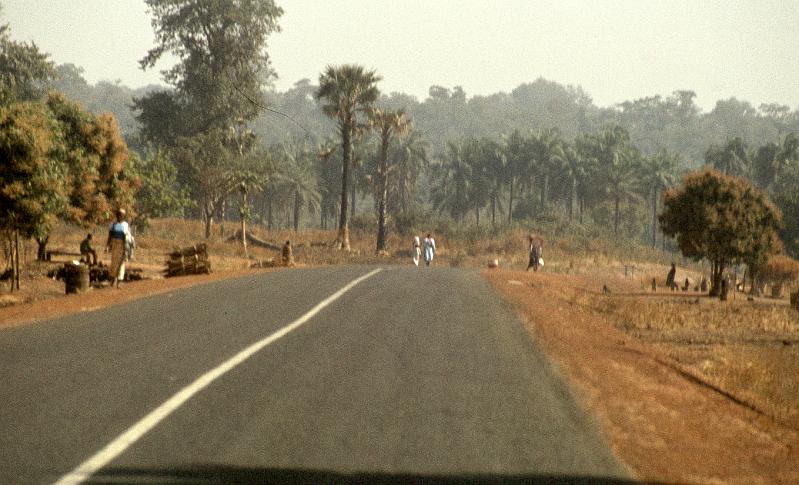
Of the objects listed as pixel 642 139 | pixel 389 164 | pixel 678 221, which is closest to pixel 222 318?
pixel 678 221

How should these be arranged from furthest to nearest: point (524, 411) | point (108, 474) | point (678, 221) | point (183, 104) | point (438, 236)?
1. point (438, 236)
2. point (183, 104)
3. point (678, 221)
4. point (524, 411)
5. point (108, 474)

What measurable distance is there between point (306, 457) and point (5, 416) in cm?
290

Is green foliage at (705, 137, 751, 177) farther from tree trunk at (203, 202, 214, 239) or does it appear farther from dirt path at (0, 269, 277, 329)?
dirt path at (0, 269, 277, 329)

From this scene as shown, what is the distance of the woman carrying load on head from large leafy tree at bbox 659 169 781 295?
31572 mm

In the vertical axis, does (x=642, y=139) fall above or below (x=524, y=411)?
above

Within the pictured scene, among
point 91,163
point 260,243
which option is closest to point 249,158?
point 260,243

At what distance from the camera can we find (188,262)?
100ft

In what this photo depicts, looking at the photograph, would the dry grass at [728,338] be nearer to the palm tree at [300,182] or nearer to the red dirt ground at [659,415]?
the red dirt ground at [659,415]

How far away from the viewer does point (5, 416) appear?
26.7 feet

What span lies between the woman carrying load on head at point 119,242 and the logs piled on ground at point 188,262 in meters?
6.52

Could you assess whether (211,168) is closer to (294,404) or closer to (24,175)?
(24,175)

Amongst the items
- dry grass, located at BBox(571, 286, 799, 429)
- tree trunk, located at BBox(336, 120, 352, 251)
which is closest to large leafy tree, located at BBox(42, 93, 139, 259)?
dry grass, located at BBox(571, 286, 799, 429)

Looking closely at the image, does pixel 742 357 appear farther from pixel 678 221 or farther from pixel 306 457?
pixel 678 221

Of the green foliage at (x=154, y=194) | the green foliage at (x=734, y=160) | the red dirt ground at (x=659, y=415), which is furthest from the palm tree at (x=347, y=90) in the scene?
the green foliage at (x=734, y=160)
